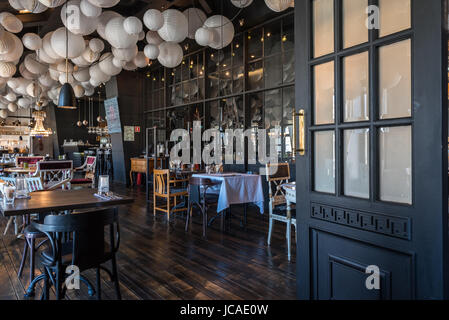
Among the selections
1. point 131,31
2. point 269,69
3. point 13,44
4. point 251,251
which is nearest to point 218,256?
point 251,251

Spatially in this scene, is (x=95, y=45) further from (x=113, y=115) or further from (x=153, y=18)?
(x=113, y=115)

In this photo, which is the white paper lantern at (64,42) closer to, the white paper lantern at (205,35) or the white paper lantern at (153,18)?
the white paper lantern at (153,18)

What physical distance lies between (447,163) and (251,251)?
2.67 meters

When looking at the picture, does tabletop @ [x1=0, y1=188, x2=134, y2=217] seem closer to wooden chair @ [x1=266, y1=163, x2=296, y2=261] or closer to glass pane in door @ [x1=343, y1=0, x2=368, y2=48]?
wooden chair @ [x1=266, y1=163, x2=296, y2=261]

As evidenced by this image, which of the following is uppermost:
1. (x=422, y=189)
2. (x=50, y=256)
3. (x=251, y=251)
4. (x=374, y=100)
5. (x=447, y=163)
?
(x=374, y=100)

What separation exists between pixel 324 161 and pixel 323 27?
2.76 feet

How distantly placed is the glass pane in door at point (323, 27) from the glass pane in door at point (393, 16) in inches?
11.8

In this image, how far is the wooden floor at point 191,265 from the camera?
2.59 metres

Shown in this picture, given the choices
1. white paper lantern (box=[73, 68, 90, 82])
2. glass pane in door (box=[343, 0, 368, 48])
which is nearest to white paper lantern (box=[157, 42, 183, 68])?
white paper lantern (box=[73, 68, 90, 82])

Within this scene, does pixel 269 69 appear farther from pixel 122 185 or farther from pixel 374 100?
pixel 122 185

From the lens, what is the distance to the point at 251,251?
3639 millimetres

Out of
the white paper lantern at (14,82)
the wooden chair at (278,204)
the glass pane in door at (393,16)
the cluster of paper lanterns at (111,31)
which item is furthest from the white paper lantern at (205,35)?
the white paper lantern at (14,82)

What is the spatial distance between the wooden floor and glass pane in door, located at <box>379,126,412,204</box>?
1.41 metres

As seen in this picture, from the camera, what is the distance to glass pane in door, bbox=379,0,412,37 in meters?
1.46
